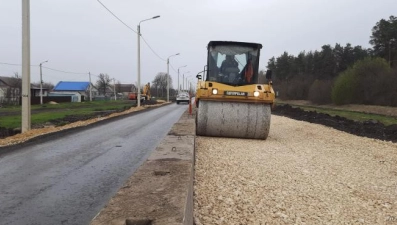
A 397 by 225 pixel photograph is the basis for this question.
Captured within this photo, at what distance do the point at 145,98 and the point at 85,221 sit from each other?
4591 centimetres

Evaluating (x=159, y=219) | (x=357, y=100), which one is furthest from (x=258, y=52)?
(x=357, y=100)

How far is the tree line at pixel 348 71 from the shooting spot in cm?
4538

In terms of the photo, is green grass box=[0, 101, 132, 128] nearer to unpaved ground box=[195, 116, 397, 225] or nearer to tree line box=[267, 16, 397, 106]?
unpaved ground box=[195, 116, 397, 225]

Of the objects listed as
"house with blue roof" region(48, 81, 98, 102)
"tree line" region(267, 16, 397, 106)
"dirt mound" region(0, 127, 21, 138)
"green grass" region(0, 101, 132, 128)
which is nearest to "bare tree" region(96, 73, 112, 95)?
"house with blue roof" region(48, 81, 98, 102)

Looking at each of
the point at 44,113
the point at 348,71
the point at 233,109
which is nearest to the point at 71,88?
the point at 348,71

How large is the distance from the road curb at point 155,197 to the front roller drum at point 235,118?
5.27 metres

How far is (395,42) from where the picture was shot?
64062 mm

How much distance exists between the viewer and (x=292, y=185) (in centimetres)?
663

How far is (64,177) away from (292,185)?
4.07 m

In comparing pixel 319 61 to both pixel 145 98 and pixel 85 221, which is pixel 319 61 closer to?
pixel 145 98

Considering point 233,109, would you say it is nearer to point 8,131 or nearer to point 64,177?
point 64,177

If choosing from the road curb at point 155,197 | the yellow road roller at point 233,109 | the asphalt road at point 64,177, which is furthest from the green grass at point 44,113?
the road curb at point 155,197

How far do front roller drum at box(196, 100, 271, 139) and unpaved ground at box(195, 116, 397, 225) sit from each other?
4.05ft

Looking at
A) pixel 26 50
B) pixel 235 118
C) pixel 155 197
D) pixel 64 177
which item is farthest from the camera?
pixel 26 50
